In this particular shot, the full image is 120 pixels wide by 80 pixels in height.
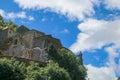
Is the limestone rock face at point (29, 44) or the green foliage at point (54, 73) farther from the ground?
the limestone rock face at point (29, 44)

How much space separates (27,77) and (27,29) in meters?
33.8

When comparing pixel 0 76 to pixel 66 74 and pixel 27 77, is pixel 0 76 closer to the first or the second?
pixel 27 77

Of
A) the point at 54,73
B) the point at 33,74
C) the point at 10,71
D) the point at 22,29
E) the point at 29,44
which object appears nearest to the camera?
the point at 10,71

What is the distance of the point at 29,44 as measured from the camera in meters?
87.7

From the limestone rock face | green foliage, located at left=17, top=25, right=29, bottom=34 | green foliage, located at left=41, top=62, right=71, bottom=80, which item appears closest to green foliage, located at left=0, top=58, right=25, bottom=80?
green foliage, located at left=41, top=62, right=71, bottom=80

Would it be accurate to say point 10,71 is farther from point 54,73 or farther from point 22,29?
point 22,29

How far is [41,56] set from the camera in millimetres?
81875

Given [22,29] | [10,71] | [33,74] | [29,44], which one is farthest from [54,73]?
[22,29]

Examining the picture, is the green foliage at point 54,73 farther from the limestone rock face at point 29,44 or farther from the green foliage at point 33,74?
the limestone rock face at point 29,44

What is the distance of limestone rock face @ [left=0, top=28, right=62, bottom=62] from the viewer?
274 feet

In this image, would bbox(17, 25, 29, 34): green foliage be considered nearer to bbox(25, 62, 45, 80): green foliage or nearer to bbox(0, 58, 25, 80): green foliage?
bbox(25, 62, 45, 80): green foliage

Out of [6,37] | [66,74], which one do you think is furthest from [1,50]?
[66,74]

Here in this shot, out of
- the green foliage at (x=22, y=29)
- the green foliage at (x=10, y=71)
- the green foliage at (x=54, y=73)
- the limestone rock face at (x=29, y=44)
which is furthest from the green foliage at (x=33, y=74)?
Answer: the green foliage at (x=22, y=29)

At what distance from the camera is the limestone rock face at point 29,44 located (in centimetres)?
8344
